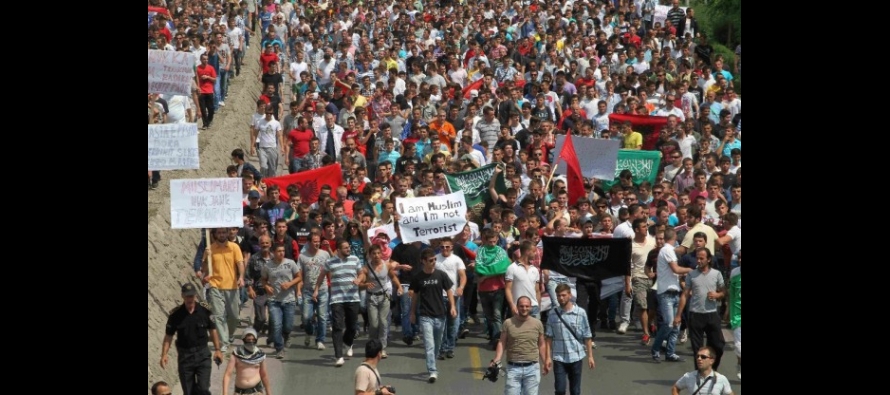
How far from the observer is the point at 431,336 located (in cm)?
1764

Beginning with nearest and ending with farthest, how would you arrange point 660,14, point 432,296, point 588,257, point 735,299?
point 735,299 < point 432,296 < point 588,257 < point 660,14

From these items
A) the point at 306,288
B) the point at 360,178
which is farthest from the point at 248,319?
the point at 360,178

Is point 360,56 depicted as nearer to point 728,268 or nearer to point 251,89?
point 251,89

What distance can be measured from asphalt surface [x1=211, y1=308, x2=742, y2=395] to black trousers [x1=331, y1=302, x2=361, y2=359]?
24 centimetres

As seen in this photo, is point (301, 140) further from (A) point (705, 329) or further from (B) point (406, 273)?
(A) point (705, 329)

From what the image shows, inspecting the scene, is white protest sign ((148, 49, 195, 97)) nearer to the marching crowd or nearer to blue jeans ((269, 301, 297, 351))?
the marching crowd

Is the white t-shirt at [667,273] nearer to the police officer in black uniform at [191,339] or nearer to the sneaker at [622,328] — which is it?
the sneaker at [622,328]

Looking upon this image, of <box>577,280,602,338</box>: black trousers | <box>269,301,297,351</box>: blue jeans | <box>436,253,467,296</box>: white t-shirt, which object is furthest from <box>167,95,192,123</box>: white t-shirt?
<box>577,280,602,338</box>: black trousers

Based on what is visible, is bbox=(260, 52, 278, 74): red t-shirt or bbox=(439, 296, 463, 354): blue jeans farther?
bbox=(260, 52, 278, 74): red t-shirt

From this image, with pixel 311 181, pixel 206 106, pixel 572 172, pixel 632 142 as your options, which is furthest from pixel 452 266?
pixel 206 106

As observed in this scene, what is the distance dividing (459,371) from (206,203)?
3.45 metres

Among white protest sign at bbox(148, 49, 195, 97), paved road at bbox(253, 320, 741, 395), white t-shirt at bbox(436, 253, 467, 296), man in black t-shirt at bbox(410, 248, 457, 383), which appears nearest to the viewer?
paved road at bbox(253, 320, 741, 395)

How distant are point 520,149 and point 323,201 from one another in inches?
197

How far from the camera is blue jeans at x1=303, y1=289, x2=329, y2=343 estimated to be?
18656mm
